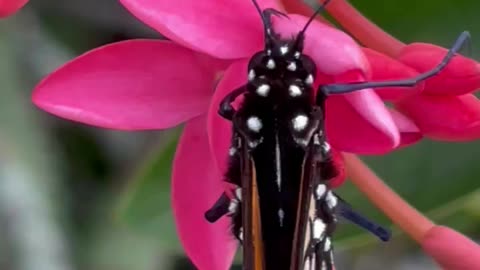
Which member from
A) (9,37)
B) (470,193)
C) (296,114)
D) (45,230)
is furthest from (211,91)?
(9,37)

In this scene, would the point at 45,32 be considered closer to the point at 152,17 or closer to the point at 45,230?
the point at 45,230

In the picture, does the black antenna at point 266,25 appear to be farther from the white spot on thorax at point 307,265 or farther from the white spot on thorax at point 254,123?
the white spot on thorax at point 307,265

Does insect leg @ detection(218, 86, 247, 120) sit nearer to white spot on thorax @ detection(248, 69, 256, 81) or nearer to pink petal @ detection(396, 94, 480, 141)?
white spot on thorax @ detection(248, 69, 256, 81)

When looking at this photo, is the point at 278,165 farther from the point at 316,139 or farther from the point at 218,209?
the point at 218,209

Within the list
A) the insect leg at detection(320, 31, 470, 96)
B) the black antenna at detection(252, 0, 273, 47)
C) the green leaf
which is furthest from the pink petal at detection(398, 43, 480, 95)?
the green leaf

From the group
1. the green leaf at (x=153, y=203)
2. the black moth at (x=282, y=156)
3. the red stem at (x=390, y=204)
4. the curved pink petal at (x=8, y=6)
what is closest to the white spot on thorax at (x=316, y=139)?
the black moth at (x=282, y=156)

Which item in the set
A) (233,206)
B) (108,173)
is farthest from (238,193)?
(108,173)
